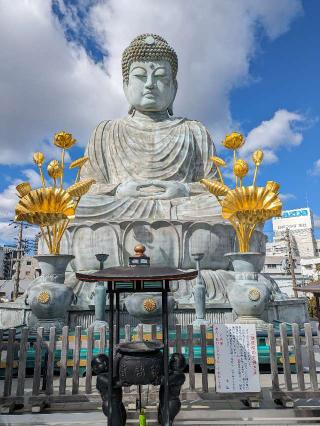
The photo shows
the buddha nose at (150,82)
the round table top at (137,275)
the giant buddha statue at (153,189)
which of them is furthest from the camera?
the buddha nose at (150,82)

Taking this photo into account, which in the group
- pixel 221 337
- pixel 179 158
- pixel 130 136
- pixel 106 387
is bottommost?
pixel 106 387

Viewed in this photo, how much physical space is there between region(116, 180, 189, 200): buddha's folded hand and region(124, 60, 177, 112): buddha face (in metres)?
3.30

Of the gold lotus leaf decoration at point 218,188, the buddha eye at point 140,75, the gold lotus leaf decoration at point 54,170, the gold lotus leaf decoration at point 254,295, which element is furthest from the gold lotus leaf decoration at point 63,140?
the buddha eye at point 140,75

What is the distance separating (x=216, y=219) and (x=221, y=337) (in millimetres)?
5130

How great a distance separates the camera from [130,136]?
1158 centimetres

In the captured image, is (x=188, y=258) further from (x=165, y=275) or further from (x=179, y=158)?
(x=165, y=275)

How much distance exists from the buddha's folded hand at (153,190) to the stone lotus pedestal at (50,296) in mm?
3302

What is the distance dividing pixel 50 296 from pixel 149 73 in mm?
8295

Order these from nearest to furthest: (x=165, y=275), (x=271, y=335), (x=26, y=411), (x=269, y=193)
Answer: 1. (x=165, y=275)
2. (x=26, y=411)
3. (x=271, y=335)
4. (x=269, y=193)

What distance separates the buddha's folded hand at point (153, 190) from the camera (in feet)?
32.2

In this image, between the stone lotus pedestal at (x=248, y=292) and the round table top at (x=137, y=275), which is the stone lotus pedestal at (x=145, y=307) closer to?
the stone lotus pedestal at (x=248, y=292)

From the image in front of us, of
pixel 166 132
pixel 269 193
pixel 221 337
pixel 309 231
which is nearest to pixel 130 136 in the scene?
pixel 166 132

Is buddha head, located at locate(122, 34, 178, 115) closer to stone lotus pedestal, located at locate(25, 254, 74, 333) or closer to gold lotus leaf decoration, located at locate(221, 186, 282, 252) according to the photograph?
gold lotus leaf decoration, located at locate(221, 186, 282, 252)

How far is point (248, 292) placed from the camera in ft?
21.5
